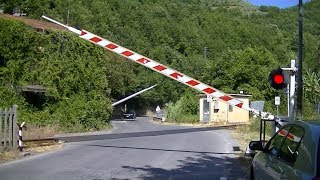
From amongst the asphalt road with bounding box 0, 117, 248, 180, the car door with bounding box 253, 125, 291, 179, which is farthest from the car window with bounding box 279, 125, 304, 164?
the asphalt road with bounding box 0, 117, 248, 180

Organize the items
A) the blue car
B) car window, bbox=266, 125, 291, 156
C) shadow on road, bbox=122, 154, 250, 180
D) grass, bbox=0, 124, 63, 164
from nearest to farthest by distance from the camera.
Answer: the blue car → car window, bbox=266, 125, 291, 156 → shadow on road, bbox=122, 154, 250, 180 → grass, bbox=0, 124, 63, 164

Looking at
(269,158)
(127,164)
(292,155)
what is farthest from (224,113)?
(292,155)

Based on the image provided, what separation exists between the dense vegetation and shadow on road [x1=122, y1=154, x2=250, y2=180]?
1076cm

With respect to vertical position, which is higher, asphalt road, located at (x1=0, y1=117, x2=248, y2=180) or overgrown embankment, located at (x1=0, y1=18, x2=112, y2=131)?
overgrown embankment, located at (x1=0, y1=18, x2=112, y2=131)

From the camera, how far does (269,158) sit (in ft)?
22.8

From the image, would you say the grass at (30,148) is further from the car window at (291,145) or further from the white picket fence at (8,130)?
the car window at (291,145)

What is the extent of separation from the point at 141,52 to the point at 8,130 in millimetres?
72770

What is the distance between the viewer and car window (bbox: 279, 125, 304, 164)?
229 inches

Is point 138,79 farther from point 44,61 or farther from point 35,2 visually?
point 44,61

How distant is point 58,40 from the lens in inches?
1473

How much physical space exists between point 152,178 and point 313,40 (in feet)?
200

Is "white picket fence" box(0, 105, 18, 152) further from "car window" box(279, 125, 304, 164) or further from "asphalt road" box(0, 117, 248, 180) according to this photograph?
"car window" box(279, 125, 304, 164)

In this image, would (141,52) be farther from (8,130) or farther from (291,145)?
(291,145)

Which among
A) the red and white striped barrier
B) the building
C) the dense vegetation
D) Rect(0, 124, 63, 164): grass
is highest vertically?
the dense vegetation
